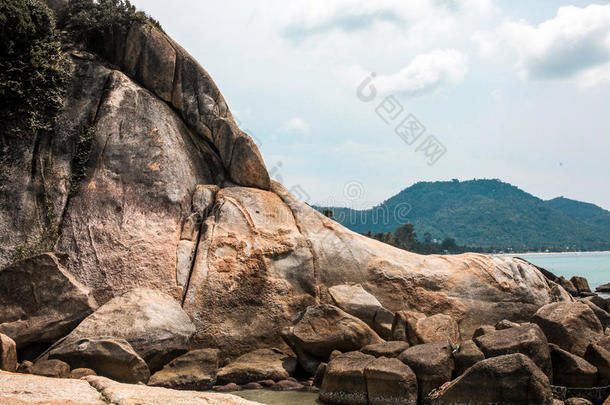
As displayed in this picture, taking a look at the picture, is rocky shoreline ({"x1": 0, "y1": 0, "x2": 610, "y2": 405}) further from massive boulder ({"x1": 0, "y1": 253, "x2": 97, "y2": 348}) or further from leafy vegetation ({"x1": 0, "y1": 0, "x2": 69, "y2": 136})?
leafy vegetation ({"x1": 0, "y1": 0, "x2": 69, "y2": 136})

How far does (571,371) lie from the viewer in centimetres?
1261

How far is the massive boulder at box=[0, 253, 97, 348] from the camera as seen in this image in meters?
14.3

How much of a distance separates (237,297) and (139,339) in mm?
3578

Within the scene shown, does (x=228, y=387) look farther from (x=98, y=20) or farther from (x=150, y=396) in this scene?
(x=98, y=20)

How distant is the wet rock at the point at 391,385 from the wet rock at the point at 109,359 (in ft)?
17.9

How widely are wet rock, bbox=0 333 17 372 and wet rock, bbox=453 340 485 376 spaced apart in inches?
404

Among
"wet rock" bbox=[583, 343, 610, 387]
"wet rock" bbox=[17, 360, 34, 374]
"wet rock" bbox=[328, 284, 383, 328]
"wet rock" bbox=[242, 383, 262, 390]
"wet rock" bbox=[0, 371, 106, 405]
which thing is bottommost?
"wet rock" bbox=[242, 383, 262, 390]

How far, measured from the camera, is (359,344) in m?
14.9

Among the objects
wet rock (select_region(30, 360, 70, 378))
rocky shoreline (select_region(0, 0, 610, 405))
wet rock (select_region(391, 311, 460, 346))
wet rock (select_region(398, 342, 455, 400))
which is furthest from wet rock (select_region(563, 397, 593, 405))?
wet rock (select_region(30, 360, 70, 378))

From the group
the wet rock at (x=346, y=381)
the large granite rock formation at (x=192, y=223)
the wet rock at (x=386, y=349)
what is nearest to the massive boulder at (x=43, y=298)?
the large granite rock formation at (x=192, y=223)

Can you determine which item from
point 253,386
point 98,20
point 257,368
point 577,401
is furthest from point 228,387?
point 98,20

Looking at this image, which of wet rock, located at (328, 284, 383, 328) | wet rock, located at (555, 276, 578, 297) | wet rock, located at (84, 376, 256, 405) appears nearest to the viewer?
wet rock, located at (84, 376, 256, 405)

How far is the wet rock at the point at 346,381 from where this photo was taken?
41.1ft

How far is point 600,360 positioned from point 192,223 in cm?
1218
